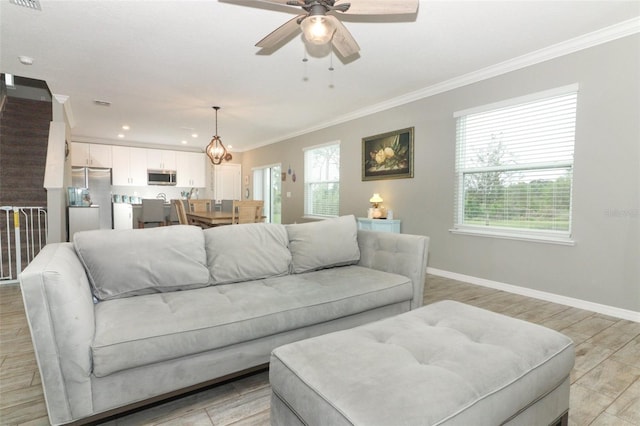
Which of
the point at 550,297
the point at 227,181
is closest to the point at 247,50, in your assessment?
the point at 550,297

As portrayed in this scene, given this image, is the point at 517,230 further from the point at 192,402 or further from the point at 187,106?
the point at 187,106

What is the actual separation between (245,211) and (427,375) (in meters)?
3.94

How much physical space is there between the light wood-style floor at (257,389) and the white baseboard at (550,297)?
14 centimetres

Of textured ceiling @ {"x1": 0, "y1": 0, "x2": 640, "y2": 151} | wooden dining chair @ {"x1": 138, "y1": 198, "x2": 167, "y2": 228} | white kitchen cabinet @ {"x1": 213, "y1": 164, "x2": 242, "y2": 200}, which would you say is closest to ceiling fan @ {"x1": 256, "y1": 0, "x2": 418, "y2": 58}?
textured ceiling @ {"x1": 0, "y1": 0, "x2": 640, "y2": 151}

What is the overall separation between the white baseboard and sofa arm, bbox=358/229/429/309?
1.73 m

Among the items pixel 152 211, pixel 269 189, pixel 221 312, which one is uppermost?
pixel 269 189

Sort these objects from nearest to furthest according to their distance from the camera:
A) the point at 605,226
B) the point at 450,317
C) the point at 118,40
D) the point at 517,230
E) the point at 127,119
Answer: the point at 450,317
the point at 605,226
the point at 118,40
the point at 517,230
the point at 127,119

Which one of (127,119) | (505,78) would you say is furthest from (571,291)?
(127,119)

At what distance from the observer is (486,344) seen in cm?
129

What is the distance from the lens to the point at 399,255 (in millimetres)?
2557

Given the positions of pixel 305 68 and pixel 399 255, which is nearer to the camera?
pixel 399 255

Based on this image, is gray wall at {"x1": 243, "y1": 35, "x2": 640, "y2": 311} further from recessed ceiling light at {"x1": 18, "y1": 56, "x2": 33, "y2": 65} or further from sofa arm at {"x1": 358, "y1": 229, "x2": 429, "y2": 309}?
recessed ceiling light at {"x1": 18, "y1": 56, "x2": 33, "y2": 65}

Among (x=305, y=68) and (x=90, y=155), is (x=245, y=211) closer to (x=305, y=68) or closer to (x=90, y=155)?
(x=305, y=68)

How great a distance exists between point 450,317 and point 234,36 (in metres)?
3.03
